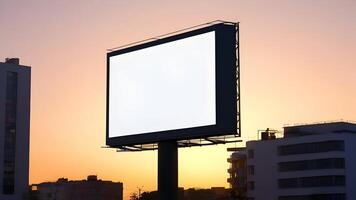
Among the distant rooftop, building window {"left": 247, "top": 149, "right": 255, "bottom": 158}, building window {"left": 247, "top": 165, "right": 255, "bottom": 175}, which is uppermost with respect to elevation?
the distant rooftop

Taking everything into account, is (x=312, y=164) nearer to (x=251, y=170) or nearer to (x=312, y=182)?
(x=312, y=182)

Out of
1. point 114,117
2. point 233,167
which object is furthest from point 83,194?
point 114,117

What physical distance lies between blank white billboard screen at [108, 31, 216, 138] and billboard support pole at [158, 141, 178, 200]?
1200mm

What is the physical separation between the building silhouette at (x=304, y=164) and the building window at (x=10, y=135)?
25.4 meters

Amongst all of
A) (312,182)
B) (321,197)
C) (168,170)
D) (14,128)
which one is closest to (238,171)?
(312,182)

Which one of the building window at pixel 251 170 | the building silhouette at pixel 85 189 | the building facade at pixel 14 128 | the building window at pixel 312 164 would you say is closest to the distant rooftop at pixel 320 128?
the building window at pixel 312 164

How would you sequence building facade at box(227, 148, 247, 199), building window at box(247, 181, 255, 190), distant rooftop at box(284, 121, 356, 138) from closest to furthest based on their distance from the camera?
distant rooftop at box(284, 121, 356, 138)
building window at box(247, 181, 255, 190)
building facade at box(227, 148, 247, 199)

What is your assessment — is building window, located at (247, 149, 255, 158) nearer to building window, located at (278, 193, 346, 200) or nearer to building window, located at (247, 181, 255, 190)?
building window, located at (247, 181, 255, 190)

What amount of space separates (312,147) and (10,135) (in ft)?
108

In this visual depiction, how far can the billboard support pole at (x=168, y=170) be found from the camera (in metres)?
41.0

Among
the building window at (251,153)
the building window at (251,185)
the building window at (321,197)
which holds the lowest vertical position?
the building window at (321,197)

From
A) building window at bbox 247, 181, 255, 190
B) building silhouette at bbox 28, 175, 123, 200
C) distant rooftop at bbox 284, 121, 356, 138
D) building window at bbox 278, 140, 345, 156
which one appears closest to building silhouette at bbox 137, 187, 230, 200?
building silhouette at bbox 28, 175, 123, 200

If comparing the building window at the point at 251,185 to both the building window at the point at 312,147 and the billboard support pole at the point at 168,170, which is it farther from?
the billboard support pole at the point at 168,170

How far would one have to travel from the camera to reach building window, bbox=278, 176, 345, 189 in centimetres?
9206
